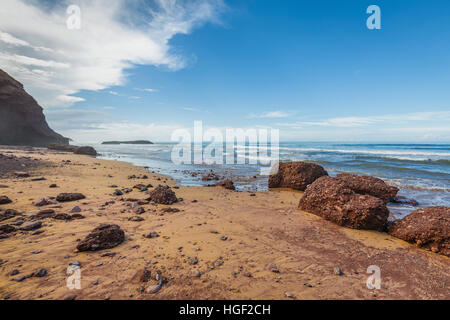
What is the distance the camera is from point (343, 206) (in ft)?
17.3

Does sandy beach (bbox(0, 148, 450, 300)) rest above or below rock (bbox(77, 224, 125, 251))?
below

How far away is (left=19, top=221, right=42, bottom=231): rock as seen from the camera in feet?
12.4

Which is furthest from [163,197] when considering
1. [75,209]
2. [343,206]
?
[343,206]

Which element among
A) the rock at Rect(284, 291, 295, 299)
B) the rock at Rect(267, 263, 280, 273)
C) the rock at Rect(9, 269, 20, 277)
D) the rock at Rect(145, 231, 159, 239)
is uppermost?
the rock at Rect(9, 269, 20, 277)

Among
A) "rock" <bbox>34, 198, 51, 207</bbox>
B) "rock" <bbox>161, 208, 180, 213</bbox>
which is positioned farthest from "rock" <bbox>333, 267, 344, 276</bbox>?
"rock" <bbox>34, 198, 51, 207</bbox>

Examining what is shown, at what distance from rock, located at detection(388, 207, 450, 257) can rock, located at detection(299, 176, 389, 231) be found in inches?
15.5

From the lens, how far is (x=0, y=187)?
20.9 feet

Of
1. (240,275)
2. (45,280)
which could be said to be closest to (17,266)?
(45,280)

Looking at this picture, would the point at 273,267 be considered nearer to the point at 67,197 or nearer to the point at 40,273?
the point at 40,273

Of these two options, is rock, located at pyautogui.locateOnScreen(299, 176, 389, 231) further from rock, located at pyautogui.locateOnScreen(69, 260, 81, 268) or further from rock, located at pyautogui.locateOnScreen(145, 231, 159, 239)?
rock, located at pyautogui.locateOnScreen(69, 260, 81, 268)

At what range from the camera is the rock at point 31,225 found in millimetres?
3793

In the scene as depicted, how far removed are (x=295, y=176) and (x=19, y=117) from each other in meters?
47.1
